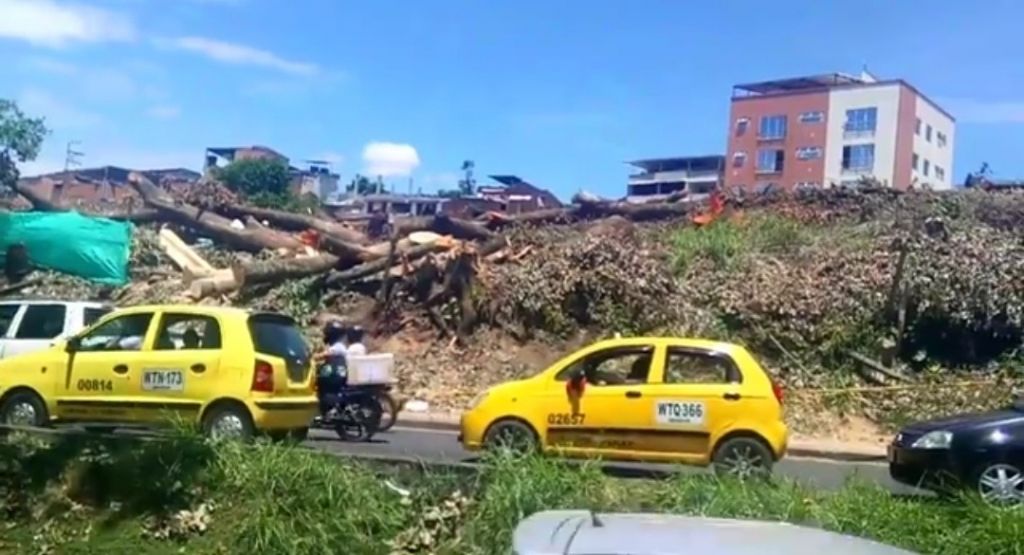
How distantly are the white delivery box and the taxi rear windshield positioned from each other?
1.74 m

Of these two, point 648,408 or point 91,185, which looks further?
point 91,185

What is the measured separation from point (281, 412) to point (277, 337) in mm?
913

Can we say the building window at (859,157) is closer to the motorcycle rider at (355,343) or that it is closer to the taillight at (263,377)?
the motorcycle rider at (355,343)

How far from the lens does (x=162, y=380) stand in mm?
13422

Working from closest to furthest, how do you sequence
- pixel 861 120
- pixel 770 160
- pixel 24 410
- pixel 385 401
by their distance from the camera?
pixel 24 410 < pixel 385 401 < pixel 861 120 < pixel 770 160

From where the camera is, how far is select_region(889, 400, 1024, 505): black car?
11594 mm

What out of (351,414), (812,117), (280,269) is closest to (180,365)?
(351,414)

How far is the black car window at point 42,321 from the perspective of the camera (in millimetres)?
17266

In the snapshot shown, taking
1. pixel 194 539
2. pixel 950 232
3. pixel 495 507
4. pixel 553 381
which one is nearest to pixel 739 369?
pixel 553 381

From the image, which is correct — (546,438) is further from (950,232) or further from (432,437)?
(950,232)

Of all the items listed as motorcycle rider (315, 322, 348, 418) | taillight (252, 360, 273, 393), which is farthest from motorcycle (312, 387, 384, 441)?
taillight (252, 360, 273, 393)

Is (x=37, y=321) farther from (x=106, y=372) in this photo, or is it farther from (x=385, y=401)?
(x=385, y=401)

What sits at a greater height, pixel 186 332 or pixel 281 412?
pixel 186 332

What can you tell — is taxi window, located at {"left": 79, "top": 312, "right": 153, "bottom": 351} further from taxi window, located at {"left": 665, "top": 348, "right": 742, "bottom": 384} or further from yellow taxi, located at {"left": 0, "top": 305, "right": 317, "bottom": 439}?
taxi window, located at {"left": 665, "top": 348, "right": 742, "bottom": 384}
